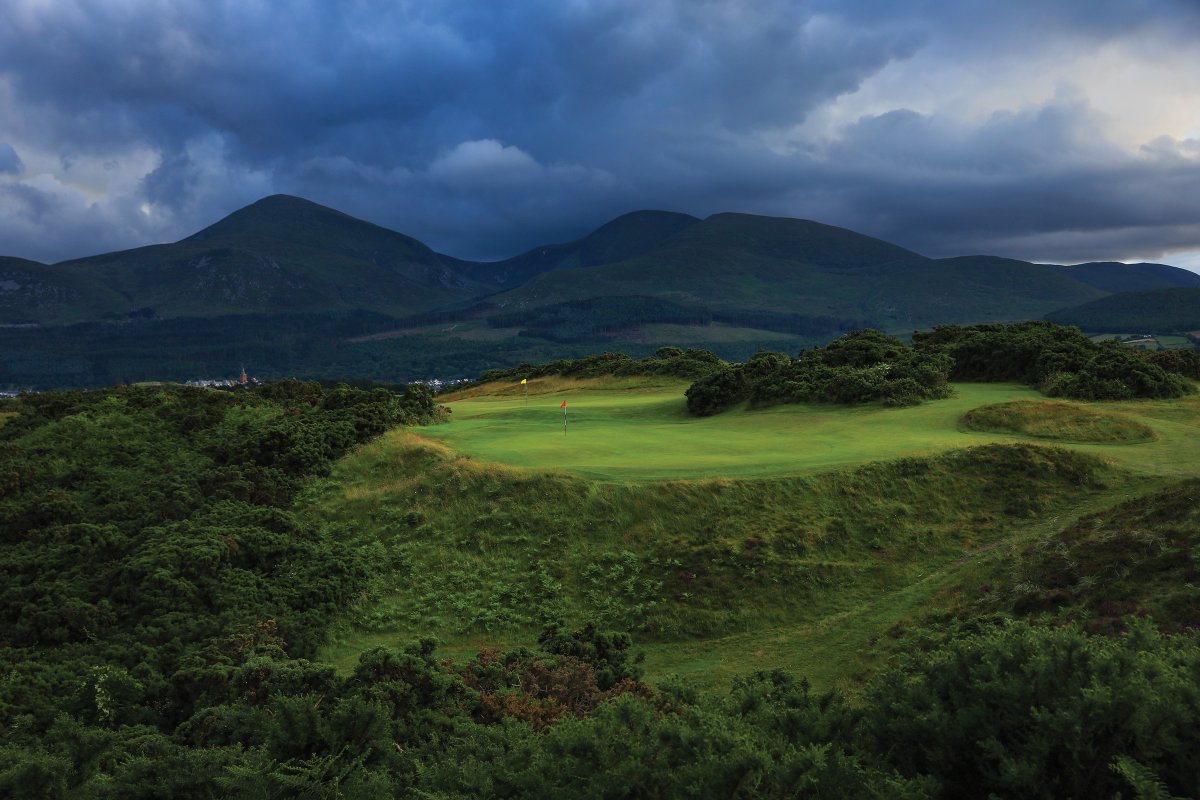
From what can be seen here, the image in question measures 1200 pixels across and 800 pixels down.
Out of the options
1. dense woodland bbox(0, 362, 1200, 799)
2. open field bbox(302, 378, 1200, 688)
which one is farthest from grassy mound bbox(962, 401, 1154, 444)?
dense woodland bbox(0, 362, 1200, 799)

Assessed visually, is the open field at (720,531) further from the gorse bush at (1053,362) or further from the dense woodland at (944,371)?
the dense woodland at (944,371)

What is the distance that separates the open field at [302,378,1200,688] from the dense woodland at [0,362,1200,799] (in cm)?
128

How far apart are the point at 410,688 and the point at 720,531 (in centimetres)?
989

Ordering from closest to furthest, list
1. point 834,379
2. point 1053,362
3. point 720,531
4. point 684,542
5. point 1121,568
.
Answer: point 1121,568 → point 684,542 → point 720,531 → point 834,379 → point 1053,362

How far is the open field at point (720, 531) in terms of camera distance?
1658 cm

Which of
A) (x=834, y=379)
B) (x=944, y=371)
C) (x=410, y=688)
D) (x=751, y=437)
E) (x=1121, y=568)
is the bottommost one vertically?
(x=410, y=688)

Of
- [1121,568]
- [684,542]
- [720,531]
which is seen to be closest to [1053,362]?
[720,531]

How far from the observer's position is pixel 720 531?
63.7 feet

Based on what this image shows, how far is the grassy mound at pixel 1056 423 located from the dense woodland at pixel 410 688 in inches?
340

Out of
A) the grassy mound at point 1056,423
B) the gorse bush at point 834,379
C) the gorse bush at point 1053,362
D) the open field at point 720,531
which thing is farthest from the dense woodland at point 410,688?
the gorse bush at point 1053,362

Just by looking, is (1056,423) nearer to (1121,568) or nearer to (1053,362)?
(1053,362)

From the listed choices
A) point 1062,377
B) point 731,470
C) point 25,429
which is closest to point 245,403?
point 25,429

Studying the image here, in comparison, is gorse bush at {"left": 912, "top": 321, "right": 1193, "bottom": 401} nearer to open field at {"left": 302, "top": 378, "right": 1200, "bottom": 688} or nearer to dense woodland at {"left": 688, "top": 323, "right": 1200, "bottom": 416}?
dense woodland at {"left": 688, "top": 323, "right": 1200, "bottom": 416}

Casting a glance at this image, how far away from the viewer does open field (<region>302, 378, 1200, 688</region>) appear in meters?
16.6
